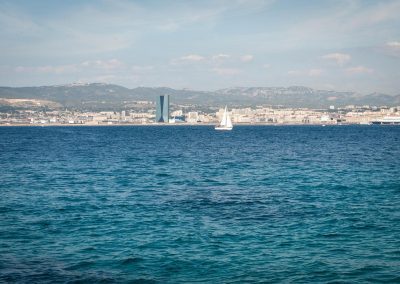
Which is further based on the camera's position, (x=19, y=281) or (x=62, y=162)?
(x=62, y=162)

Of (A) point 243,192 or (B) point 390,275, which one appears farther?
(A) point 243,192

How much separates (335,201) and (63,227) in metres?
19.0

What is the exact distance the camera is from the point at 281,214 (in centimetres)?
2947

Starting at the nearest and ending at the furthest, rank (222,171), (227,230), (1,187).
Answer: (227,230) < (1,187) < (222,171)

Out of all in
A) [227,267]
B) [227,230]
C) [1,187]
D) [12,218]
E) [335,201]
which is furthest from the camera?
[1,187]

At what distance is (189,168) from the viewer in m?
59.7

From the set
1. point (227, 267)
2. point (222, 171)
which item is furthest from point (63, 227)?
point (222, 171)

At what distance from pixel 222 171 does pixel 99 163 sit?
65.9 feet

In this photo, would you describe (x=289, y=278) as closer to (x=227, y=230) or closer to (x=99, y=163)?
(x=227, y=230)

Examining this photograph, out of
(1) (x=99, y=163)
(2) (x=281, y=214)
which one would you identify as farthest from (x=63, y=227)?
(1) (x=99, y=163)

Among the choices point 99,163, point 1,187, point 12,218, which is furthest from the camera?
point 99,163

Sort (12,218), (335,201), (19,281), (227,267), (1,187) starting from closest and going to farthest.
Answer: (19,281) < (227,267) < (12,218) < (335,201) < (1,187)

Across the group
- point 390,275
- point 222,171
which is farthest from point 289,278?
point 222,171

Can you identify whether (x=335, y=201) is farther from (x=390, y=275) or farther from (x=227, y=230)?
(x=390, y=275)
